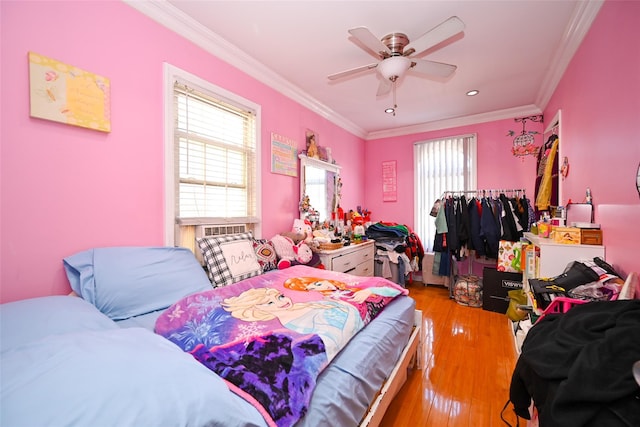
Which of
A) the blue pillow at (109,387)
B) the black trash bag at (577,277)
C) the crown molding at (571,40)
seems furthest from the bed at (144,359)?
the crown molding at (571,40)

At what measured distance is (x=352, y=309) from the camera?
1.40 metres

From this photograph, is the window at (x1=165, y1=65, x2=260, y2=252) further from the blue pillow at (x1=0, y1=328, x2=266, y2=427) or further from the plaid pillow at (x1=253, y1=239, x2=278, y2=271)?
the blue pillow at (x1=0, y1=328, x2=266, y2=427)

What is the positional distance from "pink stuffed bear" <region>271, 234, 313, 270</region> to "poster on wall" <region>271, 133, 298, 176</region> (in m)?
0.77

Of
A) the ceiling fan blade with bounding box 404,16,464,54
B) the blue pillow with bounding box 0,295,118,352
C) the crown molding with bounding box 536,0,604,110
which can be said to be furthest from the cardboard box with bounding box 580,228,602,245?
the blue pillow with bounding box 0,295,118,352

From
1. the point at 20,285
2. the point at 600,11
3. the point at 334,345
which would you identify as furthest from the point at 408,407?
the point at 600,11

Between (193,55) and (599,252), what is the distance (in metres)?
3.18

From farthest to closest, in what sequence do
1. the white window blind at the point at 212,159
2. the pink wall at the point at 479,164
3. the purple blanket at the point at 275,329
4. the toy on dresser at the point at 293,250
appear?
1. the pink wall at the point at 479,164
2. the toy on dresser at the point at 293,250
3. the white window blind at the point at 212,159
4. the purple blanket at the point at 275,329

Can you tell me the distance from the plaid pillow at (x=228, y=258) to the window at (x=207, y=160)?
171mm

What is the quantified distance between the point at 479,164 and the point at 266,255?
340 centimetres

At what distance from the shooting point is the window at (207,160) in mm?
2000

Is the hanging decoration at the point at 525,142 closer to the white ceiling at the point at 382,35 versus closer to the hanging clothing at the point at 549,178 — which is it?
the white ceiling at the point at 382,35

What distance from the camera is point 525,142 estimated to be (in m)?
3.62

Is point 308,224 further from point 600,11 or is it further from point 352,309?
point 600,11

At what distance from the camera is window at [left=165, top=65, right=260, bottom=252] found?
2000mm
